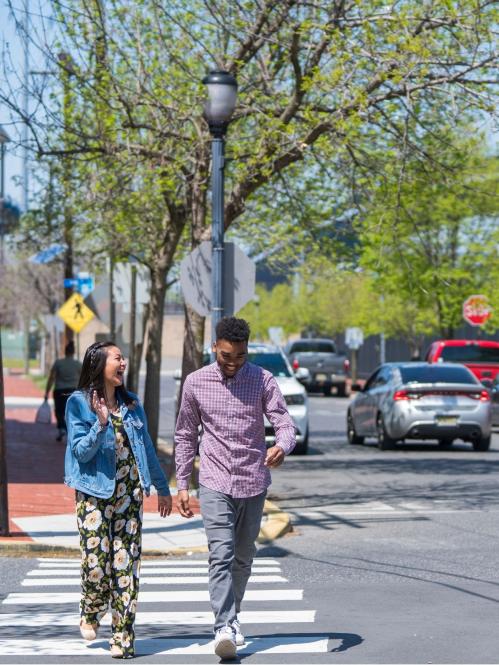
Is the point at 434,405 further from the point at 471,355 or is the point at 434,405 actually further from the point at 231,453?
the point at 231,453

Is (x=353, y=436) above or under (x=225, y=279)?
under

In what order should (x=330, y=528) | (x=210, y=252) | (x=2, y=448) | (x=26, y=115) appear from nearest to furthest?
(x=2, y=448) → (x=330, y=528) → (x=210, y=252) → (x=26, y=115)

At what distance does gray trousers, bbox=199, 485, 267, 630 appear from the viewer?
25.4 ft

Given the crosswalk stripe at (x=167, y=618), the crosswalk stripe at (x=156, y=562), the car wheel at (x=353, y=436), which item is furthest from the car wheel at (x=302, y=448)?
the crosswalk stripe at (x=167, y=618)

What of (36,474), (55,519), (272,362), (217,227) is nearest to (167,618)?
(55,519)

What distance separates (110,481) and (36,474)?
41.4 feet

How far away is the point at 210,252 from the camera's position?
15.9 metres

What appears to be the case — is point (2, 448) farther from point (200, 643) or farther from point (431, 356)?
point (431, 356)

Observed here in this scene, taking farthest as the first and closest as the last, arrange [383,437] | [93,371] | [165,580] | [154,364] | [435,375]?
[383,437] → [435,375] → [154,364] → [165,580] → [93,371]

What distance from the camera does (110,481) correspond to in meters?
7.87

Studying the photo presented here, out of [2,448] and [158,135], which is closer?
[2,448]

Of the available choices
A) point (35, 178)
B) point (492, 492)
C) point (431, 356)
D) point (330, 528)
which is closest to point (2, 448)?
point (330, 528)

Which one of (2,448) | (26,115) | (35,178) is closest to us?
(2,448)

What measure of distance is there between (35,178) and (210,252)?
1021cm
